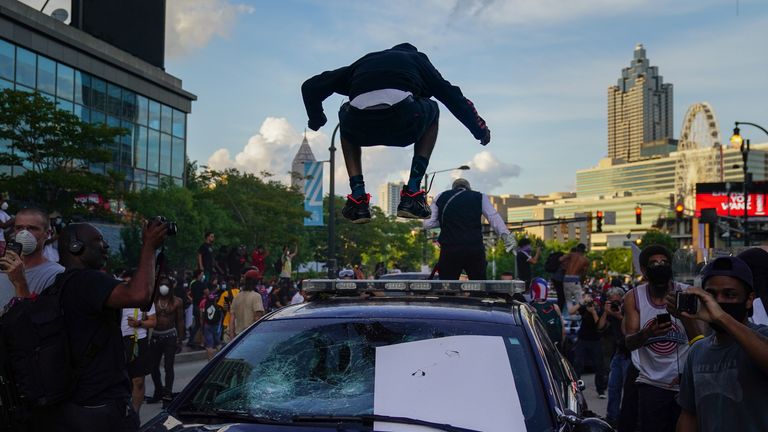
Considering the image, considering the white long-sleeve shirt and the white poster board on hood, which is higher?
the white long-sleeve shirt

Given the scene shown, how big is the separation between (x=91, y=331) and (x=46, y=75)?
43.2m

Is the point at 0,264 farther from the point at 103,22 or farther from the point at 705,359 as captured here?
the point at 103,22

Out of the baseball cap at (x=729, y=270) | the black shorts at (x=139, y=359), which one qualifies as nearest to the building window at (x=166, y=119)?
the black shorts at (x=139, y=359)

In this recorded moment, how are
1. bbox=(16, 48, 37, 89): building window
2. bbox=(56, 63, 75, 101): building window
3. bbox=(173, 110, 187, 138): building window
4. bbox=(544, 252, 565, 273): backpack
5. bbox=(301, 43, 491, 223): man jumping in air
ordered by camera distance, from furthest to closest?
bbox=(173, 110, 187, 138): building window, bbox=(56, 63, 75, 101): building window, bbox=(16, 48, 37, 89): building window, bbox=(544, 252, 565, 273): backpack, bbox=(301, 43, 491, 223): man jumping in air

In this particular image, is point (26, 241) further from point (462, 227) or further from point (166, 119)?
point (166, 119)

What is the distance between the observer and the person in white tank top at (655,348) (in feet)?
19.2

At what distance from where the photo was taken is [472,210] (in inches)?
304

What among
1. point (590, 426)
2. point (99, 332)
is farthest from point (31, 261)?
point (590, 426)

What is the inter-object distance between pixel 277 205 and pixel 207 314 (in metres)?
40.3

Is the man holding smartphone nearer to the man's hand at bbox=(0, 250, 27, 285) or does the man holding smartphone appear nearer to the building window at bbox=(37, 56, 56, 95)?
the man's hand at bbox=(0, 250, 27, 285)

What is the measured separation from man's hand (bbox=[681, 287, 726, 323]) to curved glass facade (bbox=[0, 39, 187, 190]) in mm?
36162

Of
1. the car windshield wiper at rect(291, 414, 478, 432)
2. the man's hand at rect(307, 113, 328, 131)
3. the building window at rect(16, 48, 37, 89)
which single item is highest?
the building window at rect(16, 48, 37, 89)

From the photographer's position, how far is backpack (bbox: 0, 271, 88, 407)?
13.0ft

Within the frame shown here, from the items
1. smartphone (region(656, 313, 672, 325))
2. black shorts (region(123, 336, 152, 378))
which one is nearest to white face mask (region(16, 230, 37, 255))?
smartphone (region(656, 313, 672, 325))
